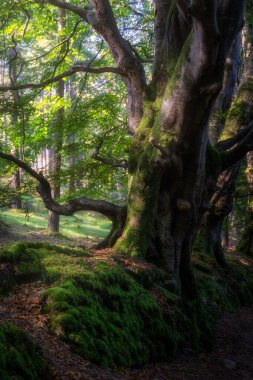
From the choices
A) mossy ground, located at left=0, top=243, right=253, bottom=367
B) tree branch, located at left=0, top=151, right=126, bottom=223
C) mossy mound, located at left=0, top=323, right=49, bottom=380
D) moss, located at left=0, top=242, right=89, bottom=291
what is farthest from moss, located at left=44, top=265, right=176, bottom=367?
tree branch, located at left=0, top=151, right=126, bottom=223

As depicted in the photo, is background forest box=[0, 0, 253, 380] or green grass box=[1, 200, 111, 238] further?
green grass box=[1, 200, 111, 238]

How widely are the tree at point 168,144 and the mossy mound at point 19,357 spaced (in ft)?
11.2

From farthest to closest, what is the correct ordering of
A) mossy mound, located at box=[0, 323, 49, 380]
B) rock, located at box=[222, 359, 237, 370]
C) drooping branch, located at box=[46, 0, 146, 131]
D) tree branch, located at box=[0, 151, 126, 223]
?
drooping branch, located at box=[46, 0, 146, 131], tree branch, located at box=[0, 151, 126, 223], rock, located at box=[222, 359, 237, 370], mossy mound, located at box=[0, 323, 49, 380]

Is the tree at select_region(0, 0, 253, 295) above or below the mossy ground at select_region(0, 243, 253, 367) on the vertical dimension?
above

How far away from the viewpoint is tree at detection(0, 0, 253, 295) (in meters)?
6.04

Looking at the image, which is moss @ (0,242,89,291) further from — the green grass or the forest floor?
the green grass

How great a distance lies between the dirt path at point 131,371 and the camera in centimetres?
365

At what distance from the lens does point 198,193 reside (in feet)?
24.1

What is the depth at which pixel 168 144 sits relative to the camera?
6691 mm

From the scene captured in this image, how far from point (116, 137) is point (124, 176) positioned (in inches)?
43.6

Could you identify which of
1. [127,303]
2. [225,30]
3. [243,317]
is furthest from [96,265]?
[243,317]

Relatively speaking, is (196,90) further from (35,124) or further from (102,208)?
(35,124)

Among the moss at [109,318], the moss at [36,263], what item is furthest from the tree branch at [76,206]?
the moss at [109,318]

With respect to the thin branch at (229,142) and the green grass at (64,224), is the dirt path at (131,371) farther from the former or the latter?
the green grass at (64,224)
